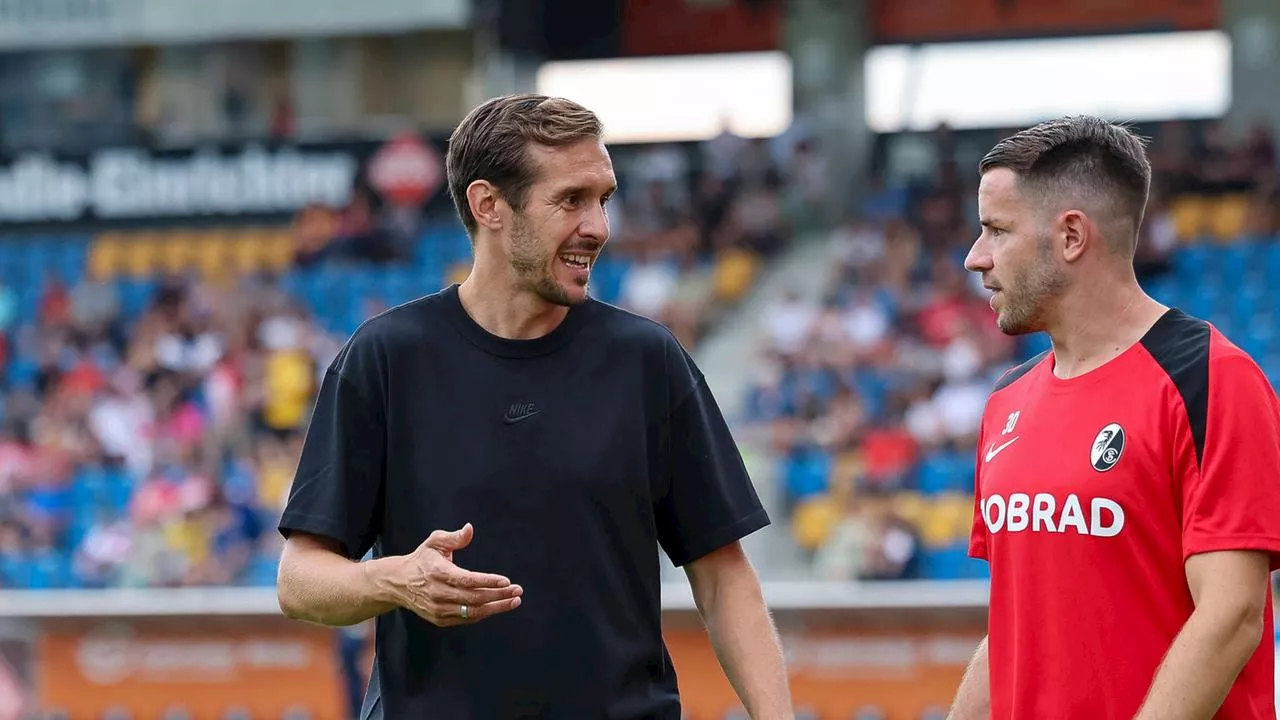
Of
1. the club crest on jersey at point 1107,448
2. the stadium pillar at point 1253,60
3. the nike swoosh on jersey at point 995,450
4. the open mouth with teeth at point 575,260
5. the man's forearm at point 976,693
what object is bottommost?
the man's forearm at point 976,693

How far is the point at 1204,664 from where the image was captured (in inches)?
126

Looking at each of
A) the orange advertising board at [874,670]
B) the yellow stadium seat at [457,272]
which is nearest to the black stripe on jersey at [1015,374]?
the orange advertising board at [874,670]

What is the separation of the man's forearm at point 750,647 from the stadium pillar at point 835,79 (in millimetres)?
15272

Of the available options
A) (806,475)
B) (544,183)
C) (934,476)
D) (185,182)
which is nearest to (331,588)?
(544,183)

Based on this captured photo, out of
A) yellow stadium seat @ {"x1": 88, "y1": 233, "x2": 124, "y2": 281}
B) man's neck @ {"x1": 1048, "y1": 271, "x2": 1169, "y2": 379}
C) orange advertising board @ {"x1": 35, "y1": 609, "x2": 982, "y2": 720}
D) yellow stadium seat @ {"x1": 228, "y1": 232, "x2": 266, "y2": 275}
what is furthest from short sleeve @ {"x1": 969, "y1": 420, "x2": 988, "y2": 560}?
yellow stadium seat @ {"x1": 88, "y1": 233, "x2": 124, "y2": 281}

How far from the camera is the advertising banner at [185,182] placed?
19594mm

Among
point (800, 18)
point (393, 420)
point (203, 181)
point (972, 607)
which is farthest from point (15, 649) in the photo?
point (800, 18)

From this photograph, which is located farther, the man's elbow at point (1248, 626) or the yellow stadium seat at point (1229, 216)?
the yellow stadium seat at point (1229, 216)

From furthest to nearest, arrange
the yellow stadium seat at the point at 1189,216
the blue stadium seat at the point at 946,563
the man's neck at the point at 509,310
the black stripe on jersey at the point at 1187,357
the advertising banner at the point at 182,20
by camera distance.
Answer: the advertising banner at the point at 182,20 → the yellow stadium seat at the point at 1189,216 → the blue stadium seat at the point at 946,563 → the man's neck at the point at 509,310 → the black stripe on jersey at the point at 1187,357

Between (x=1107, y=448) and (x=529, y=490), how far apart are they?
112 cm

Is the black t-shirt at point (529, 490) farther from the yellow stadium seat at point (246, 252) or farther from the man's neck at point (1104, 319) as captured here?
the yellow stadium seat at point (246, 252)

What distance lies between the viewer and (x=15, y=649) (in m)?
10.5

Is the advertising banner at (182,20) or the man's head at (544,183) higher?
the advertising banner at (182,20)

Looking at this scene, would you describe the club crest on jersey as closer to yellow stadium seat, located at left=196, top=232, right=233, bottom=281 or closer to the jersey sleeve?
the jersey sleeve
